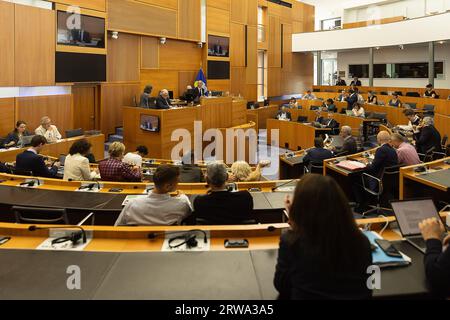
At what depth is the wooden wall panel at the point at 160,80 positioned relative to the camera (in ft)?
42.9

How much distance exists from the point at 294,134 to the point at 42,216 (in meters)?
9.73

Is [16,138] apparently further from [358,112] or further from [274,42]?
[274,42]

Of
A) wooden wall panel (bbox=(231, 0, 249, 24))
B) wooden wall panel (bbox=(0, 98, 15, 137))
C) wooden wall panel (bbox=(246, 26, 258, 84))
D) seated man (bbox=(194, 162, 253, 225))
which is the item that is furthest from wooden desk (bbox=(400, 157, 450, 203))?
wooden wall panel (bbox=(246, 26, 258, 84))

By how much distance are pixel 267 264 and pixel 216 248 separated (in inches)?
15.1

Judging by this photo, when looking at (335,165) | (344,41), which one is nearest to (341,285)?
(335,165)

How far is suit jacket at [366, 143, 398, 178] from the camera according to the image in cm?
578

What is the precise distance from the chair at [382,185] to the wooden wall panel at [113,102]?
26.2ft

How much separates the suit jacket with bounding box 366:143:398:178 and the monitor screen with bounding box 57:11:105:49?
7.91 m

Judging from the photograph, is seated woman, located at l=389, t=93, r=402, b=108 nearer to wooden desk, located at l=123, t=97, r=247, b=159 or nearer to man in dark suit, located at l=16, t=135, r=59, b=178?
wooden desk, located at l=123, t=97, r=247, b=159

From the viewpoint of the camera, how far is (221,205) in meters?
3.30

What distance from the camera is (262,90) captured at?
1931 centimetres

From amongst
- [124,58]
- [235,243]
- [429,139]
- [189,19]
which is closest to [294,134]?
[429,139]

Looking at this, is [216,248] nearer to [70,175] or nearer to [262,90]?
[70,175]

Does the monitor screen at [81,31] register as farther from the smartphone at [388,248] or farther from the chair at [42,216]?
the smartphone at [388,248]
